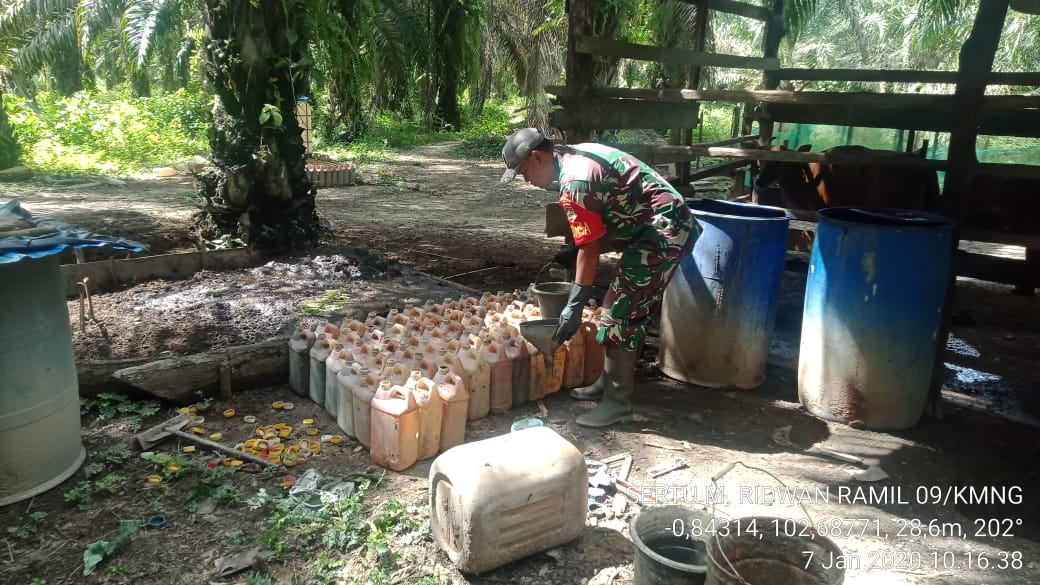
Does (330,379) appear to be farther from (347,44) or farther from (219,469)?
(347,44)

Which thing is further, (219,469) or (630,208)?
(630,208)

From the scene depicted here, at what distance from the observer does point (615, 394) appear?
421 centimetres

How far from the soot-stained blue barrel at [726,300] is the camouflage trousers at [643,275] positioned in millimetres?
487

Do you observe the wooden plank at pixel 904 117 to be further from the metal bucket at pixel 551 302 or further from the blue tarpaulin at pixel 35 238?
the blue tarpaulin at pixel 35 238

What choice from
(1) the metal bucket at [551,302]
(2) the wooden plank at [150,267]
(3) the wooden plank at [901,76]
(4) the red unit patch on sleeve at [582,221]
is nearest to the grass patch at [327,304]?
(2) the wooden plank at [150,267]

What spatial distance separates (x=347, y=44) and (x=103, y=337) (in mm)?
4132

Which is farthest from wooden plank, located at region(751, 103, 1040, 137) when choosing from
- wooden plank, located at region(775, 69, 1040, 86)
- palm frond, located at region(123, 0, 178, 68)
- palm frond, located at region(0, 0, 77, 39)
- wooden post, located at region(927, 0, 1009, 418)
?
palm frond, located at region(0, 0, 77, 39)

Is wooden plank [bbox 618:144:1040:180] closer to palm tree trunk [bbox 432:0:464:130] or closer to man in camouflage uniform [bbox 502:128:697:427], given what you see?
man in camouflage uniform [bbox 502:128:697:427]

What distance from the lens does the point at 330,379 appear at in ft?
13.3

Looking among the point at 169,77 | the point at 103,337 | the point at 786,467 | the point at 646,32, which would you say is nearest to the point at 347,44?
the point at 103,337

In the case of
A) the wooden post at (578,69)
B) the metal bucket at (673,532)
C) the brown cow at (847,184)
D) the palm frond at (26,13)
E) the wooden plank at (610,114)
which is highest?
the palm frond at (26,13)

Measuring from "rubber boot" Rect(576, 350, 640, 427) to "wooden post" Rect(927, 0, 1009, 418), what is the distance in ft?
6.02

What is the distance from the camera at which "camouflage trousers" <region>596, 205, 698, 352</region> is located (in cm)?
394

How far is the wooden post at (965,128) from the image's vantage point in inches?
164
